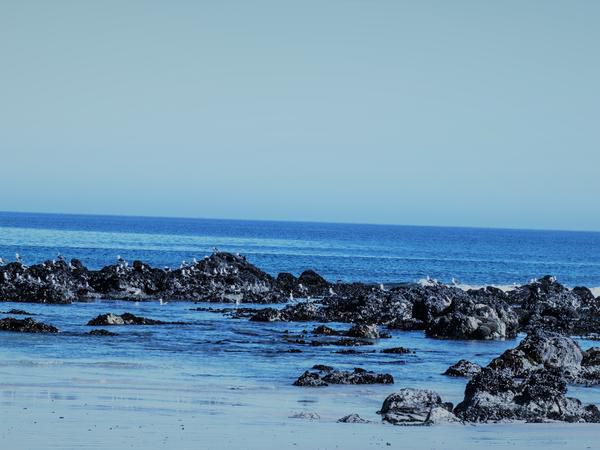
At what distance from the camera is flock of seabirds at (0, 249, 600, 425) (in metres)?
19.4

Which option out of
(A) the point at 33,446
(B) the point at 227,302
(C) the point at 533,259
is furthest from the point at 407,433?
(C) the point at 533,259

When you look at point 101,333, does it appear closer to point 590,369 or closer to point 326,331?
point 326,331

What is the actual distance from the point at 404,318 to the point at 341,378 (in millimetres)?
16821

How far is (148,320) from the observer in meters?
36.4

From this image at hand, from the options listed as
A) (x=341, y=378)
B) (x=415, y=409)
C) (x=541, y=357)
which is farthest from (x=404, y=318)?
(x=415, y=409)

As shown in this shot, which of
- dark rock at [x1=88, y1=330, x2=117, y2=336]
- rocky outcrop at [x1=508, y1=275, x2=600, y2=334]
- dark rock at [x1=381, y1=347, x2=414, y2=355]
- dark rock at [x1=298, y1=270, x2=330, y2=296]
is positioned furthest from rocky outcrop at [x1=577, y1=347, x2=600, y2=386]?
dark rock at [x1=298, y1=270, x2=330, y2=296]

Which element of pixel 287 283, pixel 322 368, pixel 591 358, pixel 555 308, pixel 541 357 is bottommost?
pixel 322 368

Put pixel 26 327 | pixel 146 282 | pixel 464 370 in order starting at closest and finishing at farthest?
pixel 464 370 → pixel 26 327 → pixel 146 282

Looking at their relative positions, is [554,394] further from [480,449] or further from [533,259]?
[533,259]

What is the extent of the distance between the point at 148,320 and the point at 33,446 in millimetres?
21216

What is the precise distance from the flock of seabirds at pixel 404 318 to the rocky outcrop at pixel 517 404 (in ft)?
0.07

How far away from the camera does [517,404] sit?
1962cm

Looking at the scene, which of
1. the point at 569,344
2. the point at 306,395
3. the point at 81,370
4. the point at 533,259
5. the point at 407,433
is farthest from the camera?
the point at 533,259

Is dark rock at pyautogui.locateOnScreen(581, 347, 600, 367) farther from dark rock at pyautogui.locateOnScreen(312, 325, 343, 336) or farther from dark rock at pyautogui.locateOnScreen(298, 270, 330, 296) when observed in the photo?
dark rock at pyautogui.locateOnScreen(298, 270, 330, 296)
